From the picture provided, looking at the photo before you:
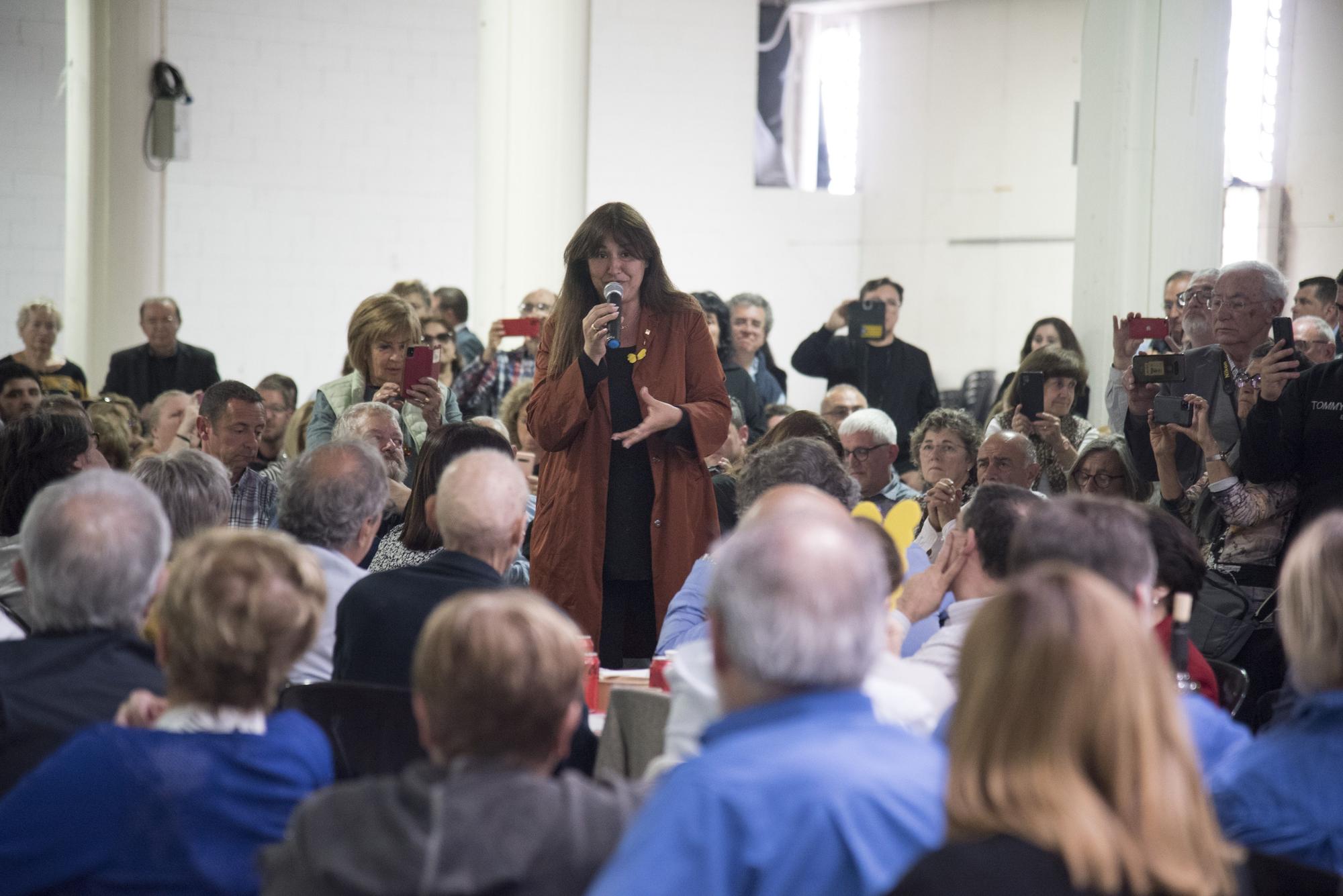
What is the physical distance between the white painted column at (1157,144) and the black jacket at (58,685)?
16.4ft

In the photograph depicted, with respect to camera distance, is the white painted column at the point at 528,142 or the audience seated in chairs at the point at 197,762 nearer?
the audience seated in chairs at the point at 197,762

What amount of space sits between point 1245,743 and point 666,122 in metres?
7.84

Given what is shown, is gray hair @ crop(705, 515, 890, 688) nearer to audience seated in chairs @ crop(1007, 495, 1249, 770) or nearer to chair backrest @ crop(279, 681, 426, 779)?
audience seated in chairs @ crop(1007, 495, 1249, 770)

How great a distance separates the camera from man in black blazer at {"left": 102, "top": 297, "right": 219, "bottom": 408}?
6.83 meters

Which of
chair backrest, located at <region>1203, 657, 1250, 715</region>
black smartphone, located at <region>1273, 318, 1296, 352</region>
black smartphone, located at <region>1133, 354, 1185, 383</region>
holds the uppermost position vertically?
black smartphone, located at <region>1273, 318, 1296, 352</region>

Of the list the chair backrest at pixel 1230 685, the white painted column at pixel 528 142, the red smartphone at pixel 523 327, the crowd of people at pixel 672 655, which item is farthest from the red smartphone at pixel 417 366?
the chair backrest at pixel 1230 685

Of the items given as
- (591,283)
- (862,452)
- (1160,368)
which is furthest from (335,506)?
(1160,368)

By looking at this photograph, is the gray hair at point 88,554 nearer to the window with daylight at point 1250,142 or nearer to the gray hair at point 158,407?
the gray hair at point 158,407

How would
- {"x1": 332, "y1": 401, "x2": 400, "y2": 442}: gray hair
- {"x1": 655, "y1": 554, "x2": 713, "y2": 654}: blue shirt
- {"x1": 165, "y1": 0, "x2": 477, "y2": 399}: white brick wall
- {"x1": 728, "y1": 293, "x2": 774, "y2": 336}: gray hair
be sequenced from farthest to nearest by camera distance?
{"x1": 165, "y1": 0, "x2": 477, "y2": 399}: white brick wall
{"x1": 728, "y1": 293, "x2": 774, "y2": 336}: gray hair
{"x1": 332, "y1": 401, "x2": 400, "y2": 442}: gray hair
{"x1": 655, "y1": 554, "x2": 713, "y2": 654}: blue shirt

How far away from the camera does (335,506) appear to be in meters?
2.78

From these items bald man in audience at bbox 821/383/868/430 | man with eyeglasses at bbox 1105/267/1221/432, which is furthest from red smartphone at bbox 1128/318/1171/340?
bald man in audience at bbox 821/383/868/430

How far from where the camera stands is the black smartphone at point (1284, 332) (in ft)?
11.8

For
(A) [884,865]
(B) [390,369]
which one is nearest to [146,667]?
(A) [884,865]

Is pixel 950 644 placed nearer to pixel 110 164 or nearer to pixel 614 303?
pixel 614 303
